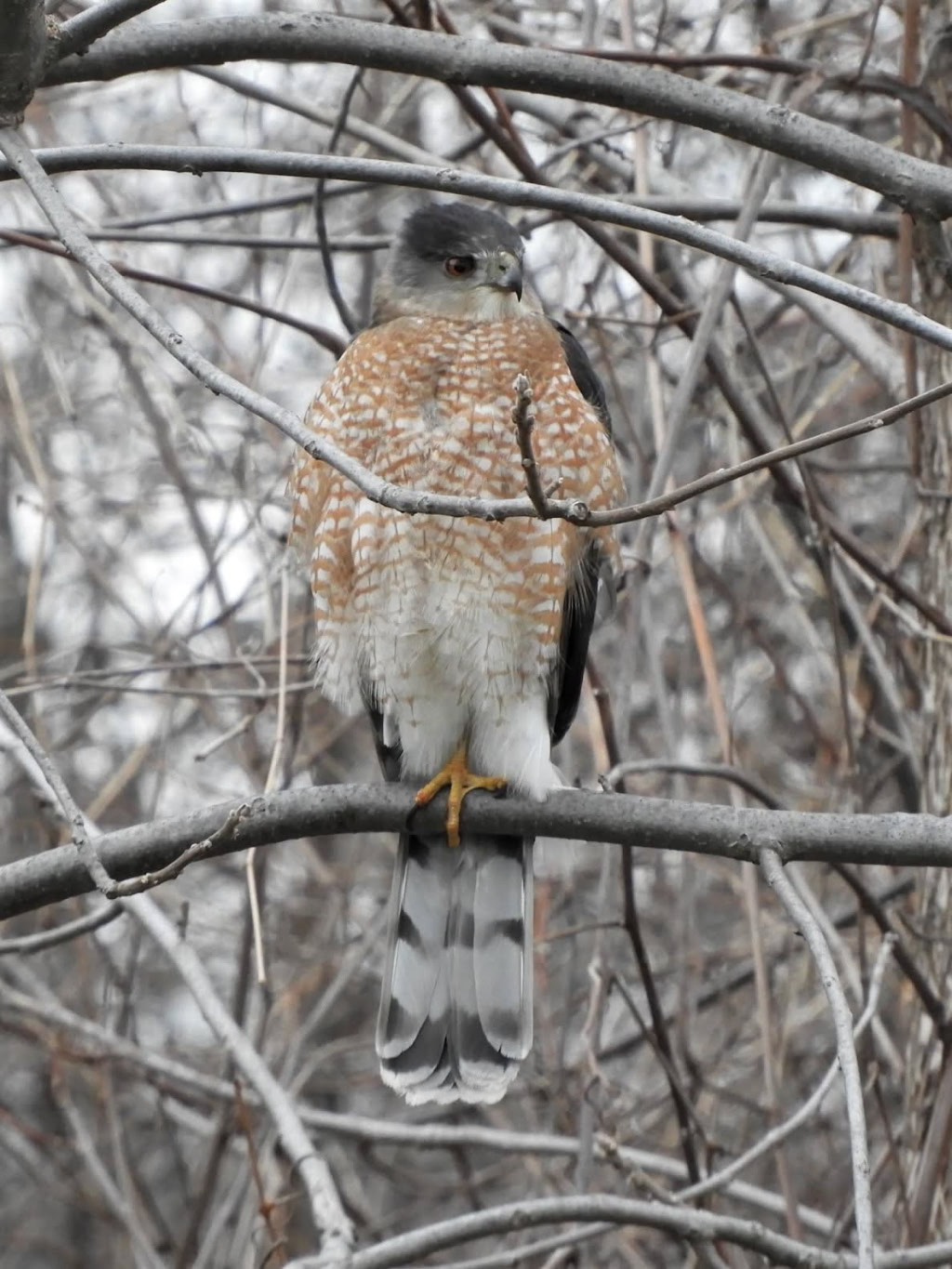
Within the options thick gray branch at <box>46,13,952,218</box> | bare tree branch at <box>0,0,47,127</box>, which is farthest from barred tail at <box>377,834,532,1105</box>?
bare tree branch at <box>0,0,47,127</box>

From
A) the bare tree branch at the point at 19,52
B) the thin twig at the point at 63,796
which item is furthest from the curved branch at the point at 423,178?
the thin twig at the point at 63,796

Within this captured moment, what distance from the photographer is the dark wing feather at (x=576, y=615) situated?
12.2 feet

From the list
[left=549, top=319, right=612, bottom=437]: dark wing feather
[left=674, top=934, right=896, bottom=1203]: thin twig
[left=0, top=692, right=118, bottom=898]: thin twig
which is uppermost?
[left=549, top=319, right=612, bottom=437]: dark wing feather

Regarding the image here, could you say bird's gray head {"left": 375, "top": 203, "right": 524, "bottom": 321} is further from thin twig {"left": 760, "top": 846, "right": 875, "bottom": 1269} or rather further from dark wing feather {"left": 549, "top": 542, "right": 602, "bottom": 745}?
thin twig {"left": 760, "top": 846, "right": 875, "bottom": 1269}

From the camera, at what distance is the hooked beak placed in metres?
3.87

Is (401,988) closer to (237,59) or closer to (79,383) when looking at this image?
(237,59)

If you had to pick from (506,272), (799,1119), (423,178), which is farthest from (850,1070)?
(506,272)

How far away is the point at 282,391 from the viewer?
688 centimetres

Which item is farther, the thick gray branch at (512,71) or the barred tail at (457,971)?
the barred tail at (457,971)

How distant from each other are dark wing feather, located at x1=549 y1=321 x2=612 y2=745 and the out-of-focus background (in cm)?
11

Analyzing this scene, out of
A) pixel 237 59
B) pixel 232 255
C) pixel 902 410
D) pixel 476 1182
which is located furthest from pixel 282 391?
pixel 902 410

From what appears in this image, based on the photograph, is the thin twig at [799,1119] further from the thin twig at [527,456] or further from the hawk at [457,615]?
the thin twig at [527,456]

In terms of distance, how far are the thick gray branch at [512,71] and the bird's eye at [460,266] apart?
4.14 feet

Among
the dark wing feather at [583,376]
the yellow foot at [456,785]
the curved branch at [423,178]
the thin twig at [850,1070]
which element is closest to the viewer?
the thin twig at [850,1070]
